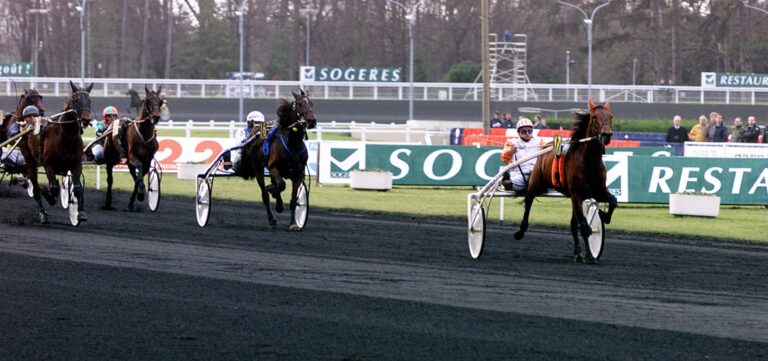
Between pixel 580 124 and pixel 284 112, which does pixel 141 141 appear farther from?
pixel 580 124

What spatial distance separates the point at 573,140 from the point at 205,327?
603 cm

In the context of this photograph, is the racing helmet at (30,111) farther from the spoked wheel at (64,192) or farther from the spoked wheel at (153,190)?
the spoked wheel at (153,190)

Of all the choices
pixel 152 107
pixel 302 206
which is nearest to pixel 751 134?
pixel 152 107

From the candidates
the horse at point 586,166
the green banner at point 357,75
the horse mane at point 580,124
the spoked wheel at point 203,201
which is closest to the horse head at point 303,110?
the spoked wheel at point 203,201

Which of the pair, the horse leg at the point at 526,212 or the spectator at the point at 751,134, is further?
the spectator at the point at 751,134

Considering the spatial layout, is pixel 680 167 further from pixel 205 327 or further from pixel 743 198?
pixel 205 327

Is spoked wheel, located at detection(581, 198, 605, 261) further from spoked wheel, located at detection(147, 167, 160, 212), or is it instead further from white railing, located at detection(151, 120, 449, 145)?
white railing, located at detection(151, 120, 449, 145)

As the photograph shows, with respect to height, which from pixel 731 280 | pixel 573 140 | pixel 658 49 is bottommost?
pixel 731 280

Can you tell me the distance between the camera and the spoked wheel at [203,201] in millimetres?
17016

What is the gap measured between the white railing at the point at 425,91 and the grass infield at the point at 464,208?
31.8 m

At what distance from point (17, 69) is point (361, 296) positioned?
60906 millimetres

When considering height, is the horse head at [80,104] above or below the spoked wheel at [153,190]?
above

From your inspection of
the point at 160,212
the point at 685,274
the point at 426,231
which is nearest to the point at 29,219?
the point at 160,212

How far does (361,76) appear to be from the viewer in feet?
222
